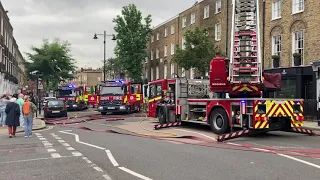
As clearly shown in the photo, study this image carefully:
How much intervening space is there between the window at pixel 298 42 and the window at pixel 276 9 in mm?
2369

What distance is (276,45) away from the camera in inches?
1092

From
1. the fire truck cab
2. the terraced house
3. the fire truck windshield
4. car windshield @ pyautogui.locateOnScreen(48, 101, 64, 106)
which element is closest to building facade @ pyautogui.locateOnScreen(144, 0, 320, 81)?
the fire truck cab

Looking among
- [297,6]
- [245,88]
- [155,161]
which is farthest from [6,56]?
[155,161]

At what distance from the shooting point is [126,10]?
49.8 meters

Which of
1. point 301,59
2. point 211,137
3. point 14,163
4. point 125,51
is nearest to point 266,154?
point 211,137

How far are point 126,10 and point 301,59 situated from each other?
29.6 meters

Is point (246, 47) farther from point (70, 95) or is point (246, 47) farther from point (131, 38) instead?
point (131, 38)

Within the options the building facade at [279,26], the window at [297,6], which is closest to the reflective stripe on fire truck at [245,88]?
the building facade at [279,26]

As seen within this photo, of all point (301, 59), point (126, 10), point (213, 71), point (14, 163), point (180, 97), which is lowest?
point (14, 163)

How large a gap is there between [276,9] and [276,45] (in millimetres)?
2710

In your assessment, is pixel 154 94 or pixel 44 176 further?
pixel 154 94

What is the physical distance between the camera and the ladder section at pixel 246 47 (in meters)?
13.9

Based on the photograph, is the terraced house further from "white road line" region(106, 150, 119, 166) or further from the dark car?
"white road line" region(106, 150, 119, 166)

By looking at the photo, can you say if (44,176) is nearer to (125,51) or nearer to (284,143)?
(284,143)
